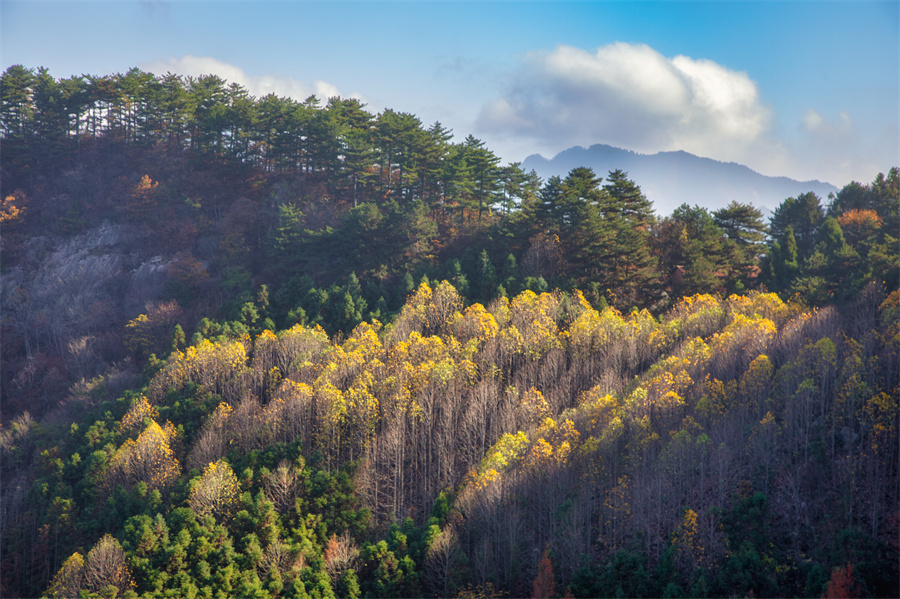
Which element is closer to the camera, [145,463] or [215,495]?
[215,495]

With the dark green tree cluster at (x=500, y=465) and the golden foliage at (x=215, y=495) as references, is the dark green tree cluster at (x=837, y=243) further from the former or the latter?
the golden foliage at (x=215, y=495)

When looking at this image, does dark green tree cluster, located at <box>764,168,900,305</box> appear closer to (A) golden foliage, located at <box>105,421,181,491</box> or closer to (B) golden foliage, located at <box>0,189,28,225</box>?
(A) golden foliage, located at <box>105,421,181,491</box>

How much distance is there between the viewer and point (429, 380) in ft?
112

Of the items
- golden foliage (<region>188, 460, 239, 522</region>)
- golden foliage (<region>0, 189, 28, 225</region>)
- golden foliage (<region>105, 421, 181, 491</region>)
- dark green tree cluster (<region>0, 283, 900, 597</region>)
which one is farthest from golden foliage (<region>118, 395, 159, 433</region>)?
golden foliage (<region>0, 189, 28, 225</region>)

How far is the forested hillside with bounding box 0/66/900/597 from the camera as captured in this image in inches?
969

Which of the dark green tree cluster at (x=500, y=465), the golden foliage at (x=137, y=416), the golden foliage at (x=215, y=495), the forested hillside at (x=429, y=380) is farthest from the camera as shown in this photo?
the golden foliage at (x=137, y=416)

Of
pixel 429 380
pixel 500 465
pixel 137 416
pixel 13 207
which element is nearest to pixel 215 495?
pixel 137 416

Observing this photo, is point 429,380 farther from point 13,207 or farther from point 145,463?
point 13,207

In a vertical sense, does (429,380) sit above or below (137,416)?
above

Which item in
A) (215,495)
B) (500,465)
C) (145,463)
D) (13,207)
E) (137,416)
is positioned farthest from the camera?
(13,207)

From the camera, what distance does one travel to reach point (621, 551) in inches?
896

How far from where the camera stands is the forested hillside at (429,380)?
80.7ft

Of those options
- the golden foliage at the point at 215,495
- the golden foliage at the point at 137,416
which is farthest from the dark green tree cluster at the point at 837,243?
the golden foliage at the point at 137,416

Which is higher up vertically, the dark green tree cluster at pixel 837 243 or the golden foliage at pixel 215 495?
the dark green tree cluster at pixel 837 243
